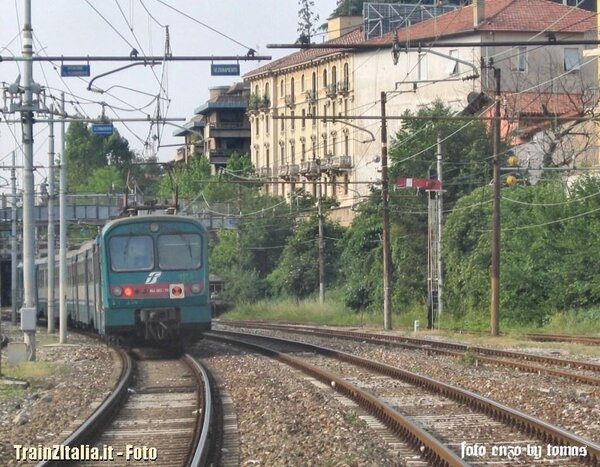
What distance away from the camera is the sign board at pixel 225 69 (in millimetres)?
21578

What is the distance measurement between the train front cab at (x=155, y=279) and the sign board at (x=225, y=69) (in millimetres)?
5206

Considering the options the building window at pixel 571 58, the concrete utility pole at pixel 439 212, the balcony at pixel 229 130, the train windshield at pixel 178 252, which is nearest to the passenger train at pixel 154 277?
the train windshield at pixel 178 252

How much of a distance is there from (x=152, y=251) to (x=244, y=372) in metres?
4.59

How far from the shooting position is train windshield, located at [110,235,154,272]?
2588cm

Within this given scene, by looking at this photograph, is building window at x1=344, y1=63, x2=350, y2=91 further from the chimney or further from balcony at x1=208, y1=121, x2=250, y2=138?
balcony at x1=208, y1=121, x2=250, y2=138

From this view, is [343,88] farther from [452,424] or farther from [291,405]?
[452,424]

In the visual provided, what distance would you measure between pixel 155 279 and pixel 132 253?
741 millimetres

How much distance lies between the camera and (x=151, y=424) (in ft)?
49.7

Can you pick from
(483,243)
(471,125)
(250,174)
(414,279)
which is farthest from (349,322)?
(250,174)

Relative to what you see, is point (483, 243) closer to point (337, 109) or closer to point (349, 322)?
point (349, 322)

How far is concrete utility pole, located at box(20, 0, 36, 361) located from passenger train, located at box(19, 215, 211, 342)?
1.57 meters

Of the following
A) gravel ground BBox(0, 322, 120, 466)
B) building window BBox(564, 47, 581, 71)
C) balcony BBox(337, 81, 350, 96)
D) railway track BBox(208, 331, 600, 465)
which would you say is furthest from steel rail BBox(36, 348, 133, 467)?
balcony BBox(337, 81, 350, 96)

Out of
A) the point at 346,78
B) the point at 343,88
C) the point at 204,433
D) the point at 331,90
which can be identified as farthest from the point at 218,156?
the point at 204,433

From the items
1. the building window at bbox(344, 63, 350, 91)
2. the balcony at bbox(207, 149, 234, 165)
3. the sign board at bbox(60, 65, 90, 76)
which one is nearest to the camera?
the sign board at bbox(60, 65, 90, 76)
